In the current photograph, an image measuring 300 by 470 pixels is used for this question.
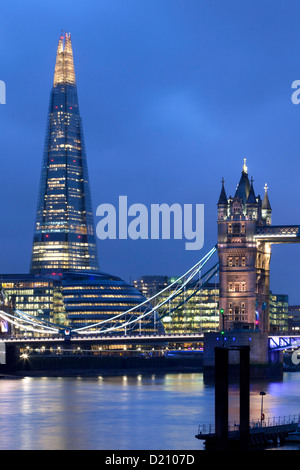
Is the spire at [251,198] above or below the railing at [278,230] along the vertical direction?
above

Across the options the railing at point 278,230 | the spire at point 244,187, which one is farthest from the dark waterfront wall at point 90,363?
the railing at point 278,230

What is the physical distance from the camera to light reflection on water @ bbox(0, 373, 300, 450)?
74062mm

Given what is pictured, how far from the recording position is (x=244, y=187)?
492ft

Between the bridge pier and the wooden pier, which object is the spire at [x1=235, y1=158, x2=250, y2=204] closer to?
the bridge pier

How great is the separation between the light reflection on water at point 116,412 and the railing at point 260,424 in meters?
0.96

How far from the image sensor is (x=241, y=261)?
145250 millimetres

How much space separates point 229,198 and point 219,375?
8617 centimetres

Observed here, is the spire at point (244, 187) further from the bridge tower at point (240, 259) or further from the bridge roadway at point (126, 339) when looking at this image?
the bridge roadway at point (126, 339)

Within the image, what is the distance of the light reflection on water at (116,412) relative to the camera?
7406 centimetres

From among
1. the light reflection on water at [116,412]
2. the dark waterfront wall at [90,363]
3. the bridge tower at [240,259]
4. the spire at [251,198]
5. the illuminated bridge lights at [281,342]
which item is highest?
the spire at [251,198]

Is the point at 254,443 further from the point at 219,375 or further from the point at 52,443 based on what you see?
the point at 52,443

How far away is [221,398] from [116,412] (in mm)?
32118

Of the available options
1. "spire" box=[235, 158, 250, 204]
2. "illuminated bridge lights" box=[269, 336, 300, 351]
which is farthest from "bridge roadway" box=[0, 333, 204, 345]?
"spire" box=[235, 158, 250, 204]
